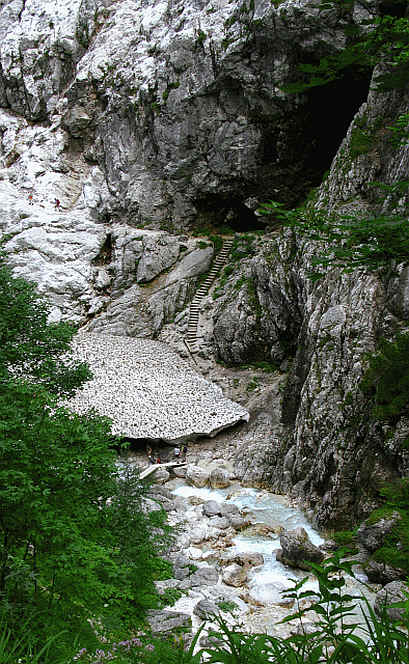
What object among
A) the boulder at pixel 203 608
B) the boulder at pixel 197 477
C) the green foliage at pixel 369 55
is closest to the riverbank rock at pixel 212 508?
the boulder at pixel 197 477

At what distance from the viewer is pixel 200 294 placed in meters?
21.7

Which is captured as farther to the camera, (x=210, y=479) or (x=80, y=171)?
(x=80, y=171)

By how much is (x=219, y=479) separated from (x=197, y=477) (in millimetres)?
700

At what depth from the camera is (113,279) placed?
23875 mm

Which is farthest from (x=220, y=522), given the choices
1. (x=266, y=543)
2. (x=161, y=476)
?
(x=161, y=476)

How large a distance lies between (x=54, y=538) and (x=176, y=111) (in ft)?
76.5

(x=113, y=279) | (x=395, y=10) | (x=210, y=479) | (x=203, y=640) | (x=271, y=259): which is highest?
(x=395, y=10)

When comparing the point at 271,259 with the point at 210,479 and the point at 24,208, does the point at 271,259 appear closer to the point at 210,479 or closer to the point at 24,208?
the point at 210,479

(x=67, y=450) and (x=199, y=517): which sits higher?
(x=67, y=450)

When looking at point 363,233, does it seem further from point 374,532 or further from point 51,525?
point 374,532

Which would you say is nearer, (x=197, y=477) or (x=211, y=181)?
(x=197, y=477)

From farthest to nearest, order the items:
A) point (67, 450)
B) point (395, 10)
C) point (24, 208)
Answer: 1. point (24, 208)
2. point (395, 10)
3. point (67, 450)

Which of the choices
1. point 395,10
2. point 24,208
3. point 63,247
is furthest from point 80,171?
point 395,10

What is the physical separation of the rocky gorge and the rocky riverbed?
2.44ft
